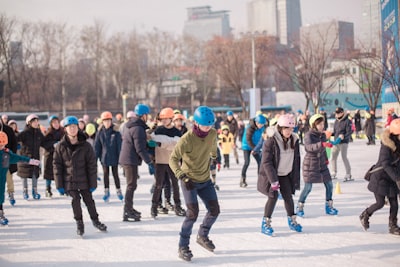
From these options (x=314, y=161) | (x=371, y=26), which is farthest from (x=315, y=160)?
(x=371, y=26)

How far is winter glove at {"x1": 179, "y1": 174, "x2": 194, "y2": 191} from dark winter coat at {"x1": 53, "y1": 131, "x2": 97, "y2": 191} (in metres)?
1.73

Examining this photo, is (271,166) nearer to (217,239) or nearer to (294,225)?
(294,225)

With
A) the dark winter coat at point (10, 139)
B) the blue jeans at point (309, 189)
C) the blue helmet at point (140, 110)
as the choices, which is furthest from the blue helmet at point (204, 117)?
the dark winter coat at point (10, 139)

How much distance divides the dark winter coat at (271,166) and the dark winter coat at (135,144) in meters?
1.87

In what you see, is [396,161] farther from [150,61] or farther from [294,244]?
[150,61]

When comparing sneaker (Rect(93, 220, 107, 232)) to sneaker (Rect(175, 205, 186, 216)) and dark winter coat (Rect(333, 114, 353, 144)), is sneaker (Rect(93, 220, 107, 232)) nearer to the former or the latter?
sneaker (Rect(175, 205, 186, 216))

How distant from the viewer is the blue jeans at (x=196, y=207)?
526 centimetres

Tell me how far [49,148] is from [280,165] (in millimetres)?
5595

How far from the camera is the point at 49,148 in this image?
31.6 feet

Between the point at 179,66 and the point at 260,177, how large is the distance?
2215 inches

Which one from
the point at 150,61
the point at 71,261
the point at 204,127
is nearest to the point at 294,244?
the point at 204,127

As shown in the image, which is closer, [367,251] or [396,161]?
[367,251]

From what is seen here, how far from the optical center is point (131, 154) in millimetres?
7336

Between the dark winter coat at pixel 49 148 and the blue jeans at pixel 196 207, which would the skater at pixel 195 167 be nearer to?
the blue jeans at pixel 196 207
